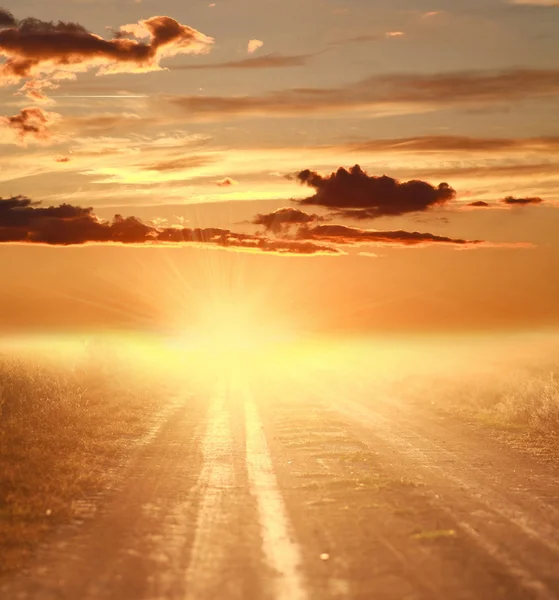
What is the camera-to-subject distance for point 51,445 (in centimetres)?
1543

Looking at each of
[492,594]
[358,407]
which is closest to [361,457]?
[492,594]

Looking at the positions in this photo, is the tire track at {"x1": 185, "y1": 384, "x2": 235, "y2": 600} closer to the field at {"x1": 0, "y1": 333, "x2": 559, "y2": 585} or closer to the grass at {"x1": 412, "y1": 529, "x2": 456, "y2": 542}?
the field at {"x1": 0, "y1": 333, "x2": 559, "y2": 585}

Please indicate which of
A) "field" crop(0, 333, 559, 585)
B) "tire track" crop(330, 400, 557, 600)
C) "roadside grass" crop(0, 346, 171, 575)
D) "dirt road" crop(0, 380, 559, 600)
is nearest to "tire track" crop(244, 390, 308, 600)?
"dirt road" crop(0, 380, 559, 600)

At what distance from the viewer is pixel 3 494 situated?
1113 centimetres

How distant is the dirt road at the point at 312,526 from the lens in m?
7.38

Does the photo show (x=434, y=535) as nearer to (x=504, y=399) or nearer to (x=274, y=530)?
(x=274, y=530)

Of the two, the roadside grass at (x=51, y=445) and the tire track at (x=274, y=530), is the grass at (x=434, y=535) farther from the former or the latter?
the roadside grass at (x=51, y=445)

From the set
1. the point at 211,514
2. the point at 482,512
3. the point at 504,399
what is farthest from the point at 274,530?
the point at 504,399

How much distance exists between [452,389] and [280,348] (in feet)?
306

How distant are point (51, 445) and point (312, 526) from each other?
774 centimetres

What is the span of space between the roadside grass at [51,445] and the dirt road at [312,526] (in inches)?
18.2

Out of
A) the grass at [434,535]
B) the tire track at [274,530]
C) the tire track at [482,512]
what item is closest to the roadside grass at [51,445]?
the tire track at [274,530]

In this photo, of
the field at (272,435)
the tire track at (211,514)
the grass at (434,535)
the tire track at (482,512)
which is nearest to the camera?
the tire track at (211,514)

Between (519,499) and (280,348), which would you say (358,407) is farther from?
(280,348)
